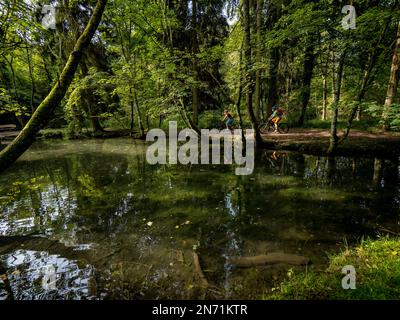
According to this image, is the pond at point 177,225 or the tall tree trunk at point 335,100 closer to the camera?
the pond at point 177,225

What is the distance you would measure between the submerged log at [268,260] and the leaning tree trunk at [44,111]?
3.59 metres

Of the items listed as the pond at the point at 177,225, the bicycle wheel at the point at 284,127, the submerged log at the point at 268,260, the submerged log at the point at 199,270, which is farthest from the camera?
the bicycle wheel at the point at 284,127

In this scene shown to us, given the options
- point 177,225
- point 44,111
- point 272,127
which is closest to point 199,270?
point 177,225

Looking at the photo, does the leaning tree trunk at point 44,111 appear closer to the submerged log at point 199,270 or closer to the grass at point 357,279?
the submerged log at point 199,270

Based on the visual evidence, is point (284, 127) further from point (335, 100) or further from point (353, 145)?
point (335, 100)

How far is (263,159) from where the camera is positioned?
1035cm

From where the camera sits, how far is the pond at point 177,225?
3.37 m

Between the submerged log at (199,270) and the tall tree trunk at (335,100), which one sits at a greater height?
the tall tree trunk at (335,100)

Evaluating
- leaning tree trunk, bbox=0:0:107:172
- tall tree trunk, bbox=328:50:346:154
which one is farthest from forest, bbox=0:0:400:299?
tall tree trunk, bbox=328:50:346:154

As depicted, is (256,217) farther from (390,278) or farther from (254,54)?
(254,54)

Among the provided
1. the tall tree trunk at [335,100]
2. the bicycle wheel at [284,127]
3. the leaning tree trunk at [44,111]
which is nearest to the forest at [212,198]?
the leaning tree trunk at [44,111]

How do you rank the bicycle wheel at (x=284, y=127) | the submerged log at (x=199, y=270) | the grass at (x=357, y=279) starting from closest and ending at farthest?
the grass at (x=357, y=279) → the submerged log at (x=199, y=270) → the bicycle wheel at (x=284, y=127)
